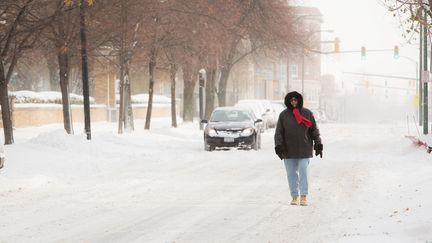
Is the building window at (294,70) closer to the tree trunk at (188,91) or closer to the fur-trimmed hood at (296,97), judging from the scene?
the tree trunk at (188,91)

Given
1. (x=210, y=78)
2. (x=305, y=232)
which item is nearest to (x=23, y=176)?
(x=305, y=232)

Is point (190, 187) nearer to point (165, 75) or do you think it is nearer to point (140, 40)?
point (140, 40)

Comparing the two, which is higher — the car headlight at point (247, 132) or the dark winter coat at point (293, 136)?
the dark winter coat at point (293, 136)

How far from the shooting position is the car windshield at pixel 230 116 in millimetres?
30281

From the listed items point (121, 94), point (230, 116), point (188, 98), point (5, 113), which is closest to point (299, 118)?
point (5, 113)

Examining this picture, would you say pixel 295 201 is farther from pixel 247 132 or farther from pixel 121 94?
pixel 121 94

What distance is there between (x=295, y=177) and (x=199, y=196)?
216cm

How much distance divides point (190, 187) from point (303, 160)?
385cm

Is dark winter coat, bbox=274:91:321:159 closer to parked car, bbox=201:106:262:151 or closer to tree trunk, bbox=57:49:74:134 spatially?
parked car, bbox=201:106:262:151

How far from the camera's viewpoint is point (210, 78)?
53219 millimetres

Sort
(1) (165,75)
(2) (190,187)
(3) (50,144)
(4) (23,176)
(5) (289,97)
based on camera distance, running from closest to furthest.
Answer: (5) (289,97)
(2) (190,187)
(4) (23,176)
(3) (50,144)
(1) (165,75)

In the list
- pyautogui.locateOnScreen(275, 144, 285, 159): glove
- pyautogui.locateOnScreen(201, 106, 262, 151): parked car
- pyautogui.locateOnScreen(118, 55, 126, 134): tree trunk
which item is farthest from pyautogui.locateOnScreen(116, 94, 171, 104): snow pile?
pyautogui.locateOnScreen(275, 144, 285, 159): glove

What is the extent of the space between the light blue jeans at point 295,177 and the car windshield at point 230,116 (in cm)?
1618

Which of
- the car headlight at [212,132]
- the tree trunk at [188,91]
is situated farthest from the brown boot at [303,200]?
the tree trunk at [188,91]
